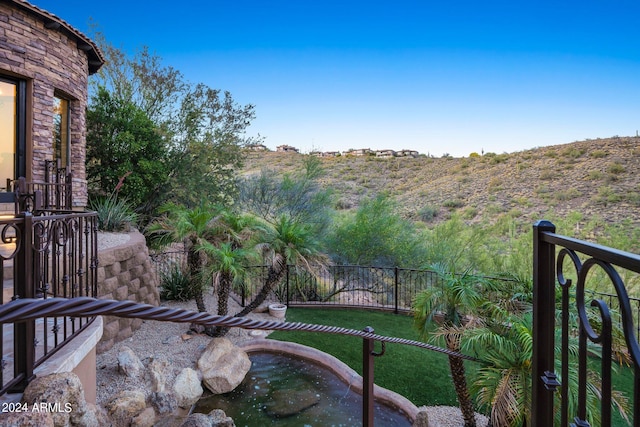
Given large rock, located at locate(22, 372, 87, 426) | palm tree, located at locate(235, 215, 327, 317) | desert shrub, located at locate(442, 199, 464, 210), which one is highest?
desert shrub, located at locate(442, 199, 464, 210)

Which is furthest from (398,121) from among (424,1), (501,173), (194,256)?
(194,256)

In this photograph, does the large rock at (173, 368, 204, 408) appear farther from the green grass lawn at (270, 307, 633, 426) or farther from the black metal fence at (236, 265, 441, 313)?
the black metal fence at (236, 265, 441, 313)

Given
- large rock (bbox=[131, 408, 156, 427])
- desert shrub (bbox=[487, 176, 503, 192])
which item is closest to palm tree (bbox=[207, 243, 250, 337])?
large rock (bbox=[131, 408, 156, 427])

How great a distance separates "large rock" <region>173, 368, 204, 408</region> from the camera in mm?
4522

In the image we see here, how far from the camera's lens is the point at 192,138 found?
508 inches

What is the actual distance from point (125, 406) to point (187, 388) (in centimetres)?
96

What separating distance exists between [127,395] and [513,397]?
3.93 m

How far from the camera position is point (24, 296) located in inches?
74.9

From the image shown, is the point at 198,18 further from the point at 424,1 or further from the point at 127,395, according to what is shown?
the point at 127,395

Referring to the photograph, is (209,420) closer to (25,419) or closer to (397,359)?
(25,419)

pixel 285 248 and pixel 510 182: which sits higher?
pixel 510 182

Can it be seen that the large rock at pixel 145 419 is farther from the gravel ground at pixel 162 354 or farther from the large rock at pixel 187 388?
the large rock at pixel 187 388

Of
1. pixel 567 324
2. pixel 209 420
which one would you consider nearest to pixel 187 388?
pixel 209 420

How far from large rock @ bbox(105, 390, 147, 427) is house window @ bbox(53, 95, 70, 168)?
6566 millimetres
